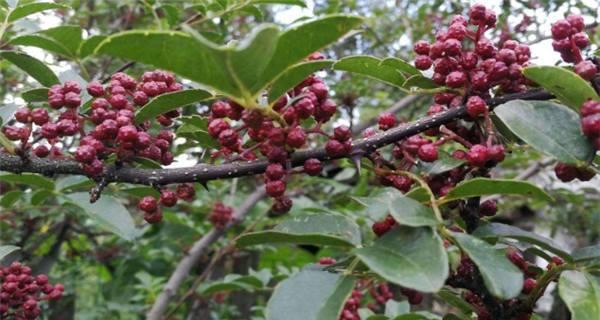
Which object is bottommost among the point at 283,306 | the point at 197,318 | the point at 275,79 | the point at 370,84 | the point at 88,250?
the point at 197,318

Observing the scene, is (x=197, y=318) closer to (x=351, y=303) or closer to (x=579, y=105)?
(x=351, y=303)

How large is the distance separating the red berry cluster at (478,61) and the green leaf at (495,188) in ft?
0.58

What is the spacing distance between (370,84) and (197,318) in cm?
143

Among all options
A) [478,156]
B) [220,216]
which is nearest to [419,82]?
[478,156]

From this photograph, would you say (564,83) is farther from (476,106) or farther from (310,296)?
(310,296)

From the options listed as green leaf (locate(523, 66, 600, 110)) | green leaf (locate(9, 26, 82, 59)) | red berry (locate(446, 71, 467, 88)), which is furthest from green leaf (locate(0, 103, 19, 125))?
green leaf (locate(523, 66, 600, 110))

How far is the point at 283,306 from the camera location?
2.72ft

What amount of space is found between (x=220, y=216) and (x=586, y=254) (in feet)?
6.88

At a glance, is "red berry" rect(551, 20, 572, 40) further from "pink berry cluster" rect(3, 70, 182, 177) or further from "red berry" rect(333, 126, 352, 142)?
"pink berry cluster" rect(3, 70, 182, 177)

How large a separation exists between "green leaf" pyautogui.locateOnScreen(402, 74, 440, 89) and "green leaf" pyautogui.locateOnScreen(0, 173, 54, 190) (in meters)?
0.77

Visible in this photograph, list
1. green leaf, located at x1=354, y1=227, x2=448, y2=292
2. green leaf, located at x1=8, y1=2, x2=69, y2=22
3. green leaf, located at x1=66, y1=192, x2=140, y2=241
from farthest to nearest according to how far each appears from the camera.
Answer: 1. green leaf, located at x1=66, y1=192, x2=140, y2=241
2. green leaf, located at x1=8, y1=2, x2=69, y2=22
3. green leaf, located at x1=354, y1=227, x2=448, y2=292

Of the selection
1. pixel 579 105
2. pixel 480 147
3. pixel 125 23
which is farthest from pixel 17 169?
pixel 125 23

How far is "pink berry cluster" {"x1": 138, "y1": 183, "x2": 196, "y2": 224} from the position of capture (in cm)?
108

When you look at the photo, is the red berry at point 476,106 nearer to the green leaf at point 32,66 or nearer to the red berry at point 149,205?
the red berry at point 149,205
